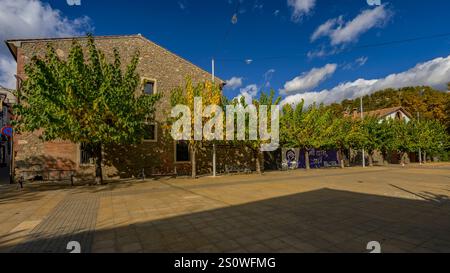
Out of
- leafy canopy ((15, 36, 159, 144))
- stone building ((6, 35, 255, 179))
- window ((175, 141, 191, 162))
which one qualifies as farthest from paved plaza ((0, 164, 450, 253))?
window ((175, 141, 191, 162))

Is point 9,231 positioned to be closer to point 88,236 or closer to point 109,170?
point 88,236

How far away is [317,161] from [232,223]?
2765 centimetres

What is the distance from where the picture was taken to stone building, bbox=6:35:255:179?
16.6 meters

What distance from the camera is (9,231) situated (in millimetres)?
5961

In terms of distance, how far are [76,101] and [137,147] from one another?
7812mm

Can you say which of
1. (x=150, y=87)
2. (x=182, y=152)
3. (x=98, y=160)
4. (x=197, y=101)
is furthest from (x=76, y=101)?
(x=182, y=152)

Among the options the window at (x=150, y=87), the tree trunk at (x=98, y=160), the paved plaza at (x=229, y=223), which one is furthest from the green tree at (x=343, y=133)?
the tree trunk at (x=98, y=160)

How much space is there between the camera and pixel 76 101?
1167 cm

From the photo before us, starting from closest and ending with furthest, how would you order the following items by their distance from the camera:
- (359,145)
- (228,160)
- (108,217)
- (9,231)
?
(9,231)
(108,217)
(228,160)
(359,145)

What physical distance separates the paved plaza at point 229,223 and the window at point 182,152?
10775 millimetres

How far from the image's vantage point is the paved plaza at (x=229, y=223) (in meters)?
4.84

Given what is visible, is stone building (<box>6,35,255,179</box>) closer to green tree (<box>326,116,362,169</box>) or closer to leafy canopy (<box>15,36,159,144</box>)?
leafy canopy (<box>15,36,159,144</box>)

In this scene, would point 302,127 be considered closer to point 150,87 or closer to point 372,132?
point 372,132
